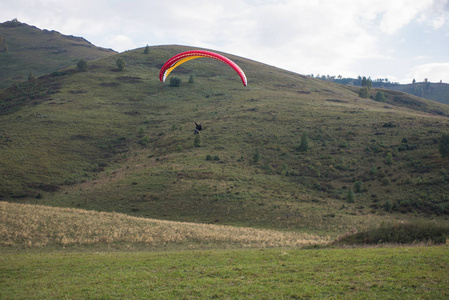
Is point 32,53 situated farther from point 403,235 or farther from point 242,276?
point 403,235

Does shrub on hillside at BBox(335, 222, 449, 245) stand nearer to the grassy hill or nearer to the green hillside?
the green hillside

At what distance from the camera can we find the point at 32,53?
490 feet

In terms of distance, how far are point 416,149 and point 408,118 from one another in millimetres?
19932

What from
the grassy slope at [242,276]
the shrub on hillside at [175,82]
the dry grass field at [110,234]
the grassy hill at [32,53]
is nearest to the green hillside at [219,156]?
the shrub on hillside at [175,82]

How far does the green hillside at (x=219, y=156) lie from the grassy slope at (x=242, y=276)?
17.5 m

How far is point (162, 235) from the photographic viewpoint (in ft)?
78.5

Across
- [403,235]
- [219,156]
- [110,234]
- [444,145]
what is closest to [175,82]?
[219,156]

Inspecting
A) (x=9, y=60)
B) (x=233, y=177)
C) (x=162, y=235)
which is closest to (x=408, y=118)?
(x=233, y=177)

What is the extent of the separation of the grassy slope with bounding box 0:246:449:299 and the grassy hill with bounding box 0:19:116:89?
117 metres

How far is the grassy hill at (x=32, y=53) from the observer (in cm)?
12562

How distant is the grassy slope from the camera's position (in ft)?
33.3

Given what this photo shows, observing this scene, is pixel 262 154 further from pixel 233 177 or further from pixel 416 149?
pixel 416 149

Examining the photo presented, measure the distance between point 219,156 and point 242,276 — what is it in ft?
132

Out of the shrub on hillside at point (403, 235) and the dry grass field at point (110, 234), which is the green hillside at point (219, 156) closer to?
the dry grass field at point (110, 234)
